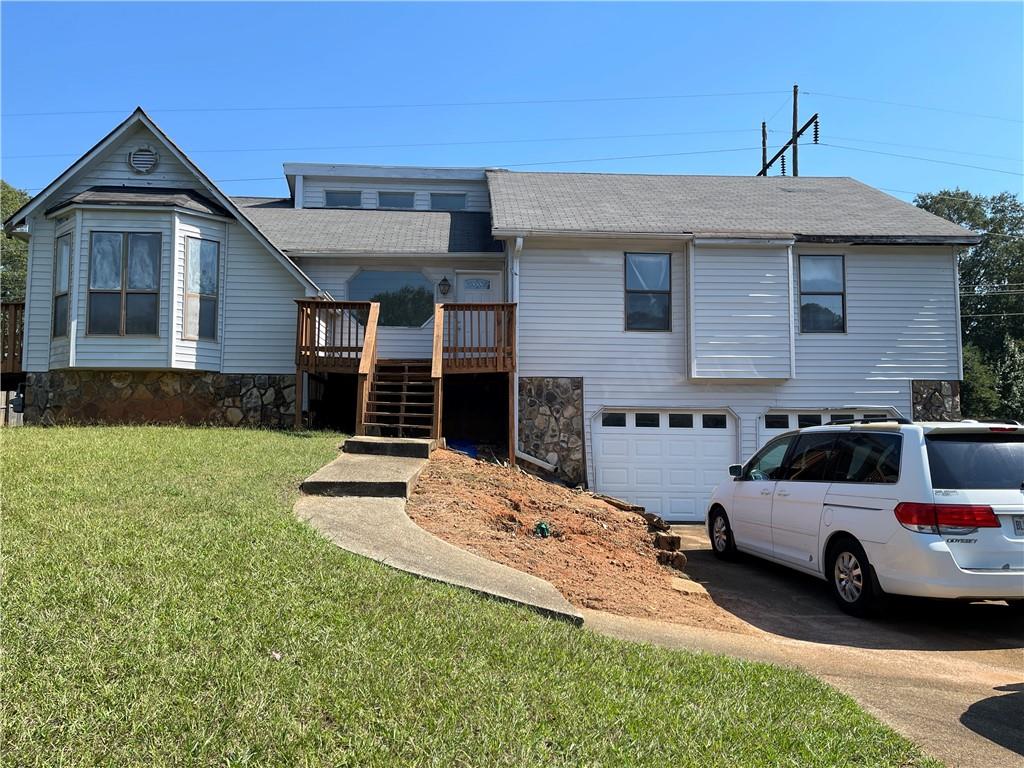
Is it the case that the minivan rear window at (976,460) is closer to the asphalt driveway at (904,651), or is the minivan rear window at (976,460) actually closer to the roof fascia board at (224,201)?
the asphalt driveway at (904,651)

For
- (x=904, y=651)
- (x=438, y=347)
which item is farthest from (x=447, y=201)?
(x=904, y=651)

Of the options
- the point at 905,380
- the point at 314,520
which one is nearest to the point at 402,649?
the point at 314,520

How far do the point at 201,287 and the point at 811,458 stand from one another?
1111cm

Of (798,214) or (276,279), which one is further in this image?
(798,214)

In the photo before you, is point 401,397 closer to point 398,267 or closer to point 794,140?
point 398,267

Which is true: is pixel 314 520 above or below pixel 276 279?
below

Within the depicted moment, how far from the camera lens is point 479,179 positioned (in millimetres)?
21188

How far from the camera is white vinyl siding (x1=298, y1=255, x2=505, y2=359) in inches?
594

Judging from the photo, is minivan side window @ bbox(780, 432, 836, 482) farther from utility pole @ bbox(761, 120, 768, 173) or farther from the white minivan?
utility pole @ bbox(761, 120, 768, 173)

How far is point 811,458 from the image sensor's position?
7.77 metres

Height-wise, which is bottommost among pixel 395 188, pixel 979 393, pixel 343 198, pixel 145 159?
pixel 979 393

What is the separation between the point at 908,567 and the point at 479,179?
1740cm

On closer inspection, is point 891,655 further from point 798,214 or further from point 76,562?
point 798,214

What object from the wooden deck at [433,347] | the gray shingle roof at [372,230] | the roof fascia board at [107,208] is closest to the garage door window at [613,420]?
the wooden deck at [433,347]
